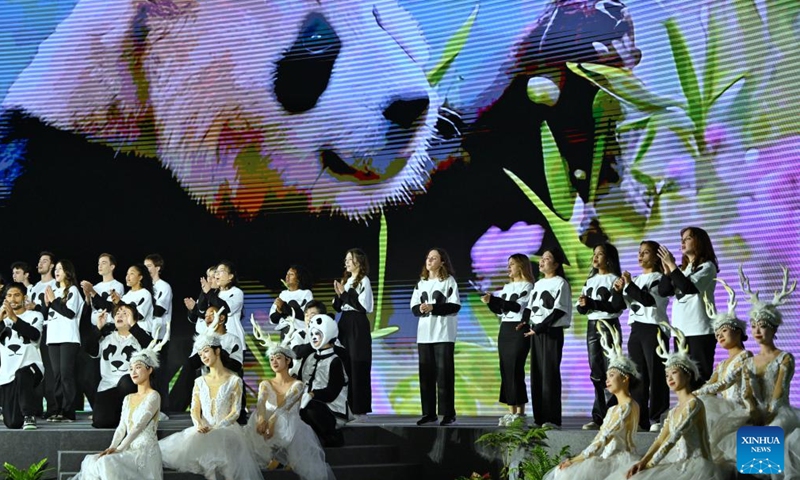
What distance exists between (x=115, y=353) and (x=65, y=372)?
721 millimetres

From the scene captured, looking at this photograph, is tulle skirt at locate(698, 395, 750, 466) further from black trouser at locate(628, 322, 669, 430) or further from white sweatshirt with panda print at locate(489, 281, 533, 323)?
white sweatshirt with panda print at locate(489, 281, 533, 323)

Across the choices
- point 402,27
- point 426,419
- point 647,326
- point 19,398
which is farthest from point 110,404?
point 402,27

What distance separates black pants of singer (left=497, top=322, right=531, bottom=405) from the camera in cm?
950

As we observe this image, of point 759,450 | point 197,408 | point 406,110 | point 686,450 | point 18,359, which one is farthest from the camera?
point 406,110

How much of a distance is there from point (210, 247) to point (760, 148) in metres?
5.73

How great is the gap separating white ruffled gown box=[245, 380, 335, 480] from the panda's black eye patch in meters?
4.61

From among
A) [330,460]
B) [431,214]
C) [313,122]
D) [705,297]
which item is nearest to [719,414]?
[705,297]

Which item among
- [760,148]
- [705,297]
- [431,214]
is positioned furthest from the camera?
[431,214]

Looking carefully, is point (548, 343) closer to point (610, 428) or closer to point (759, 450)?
point (610, 428)

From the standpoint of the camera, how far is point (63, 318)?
10562 mm

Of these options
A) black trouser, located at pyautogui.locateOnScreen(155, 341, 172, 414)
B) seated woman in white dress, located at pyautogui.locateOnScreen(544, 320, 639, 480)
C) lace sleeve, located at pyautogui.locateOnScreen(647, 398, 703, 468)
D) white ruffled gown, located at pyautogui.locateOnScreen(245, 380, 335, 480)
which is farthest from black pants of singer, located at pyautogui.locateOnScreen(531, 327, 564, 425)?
black trouser, located at pyautogui.locateOnScreen(155, 341, 172, 414)

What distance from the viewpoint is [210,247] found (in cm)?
1286

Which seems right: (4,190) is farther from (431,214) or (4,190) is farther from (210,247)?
(431,214)

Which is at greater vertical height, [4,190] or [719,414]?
[4,190]
